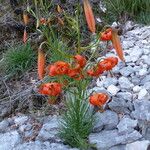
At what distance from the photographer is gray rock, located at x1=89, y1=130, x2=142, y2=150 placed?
3105mm

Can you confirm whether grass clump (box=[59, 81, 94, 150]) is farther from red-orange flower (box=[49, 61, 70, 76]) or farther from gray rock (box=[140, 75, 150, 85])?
gray rock (box=[140, 75, 150, 85])

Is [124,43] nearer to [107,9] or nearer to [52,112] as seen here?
[107,9]

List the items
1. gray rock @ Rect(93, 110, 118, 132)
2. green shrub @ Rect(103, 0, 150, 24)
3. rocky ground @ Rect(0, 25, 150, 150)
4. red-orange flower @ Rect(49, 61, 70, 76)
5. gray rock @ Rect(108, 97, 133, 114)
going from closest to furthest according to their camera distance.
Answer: red-orange flower @ Rect(49, 61, 70, 76)
rocky ground @ Rect(0, 25, 150, 150)
gray rock @ Rect(93, 110, 118, 132)
gray rock @ Rect(108, 97, 133, 114)
green shrub @ Rect(103, 0, 150, 24)

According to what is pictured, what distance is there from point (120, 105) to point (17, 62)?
1.24 meters

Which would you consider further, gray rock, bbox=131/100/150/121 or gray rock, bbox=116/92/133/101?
gray rock, bbox=116/92/133/101

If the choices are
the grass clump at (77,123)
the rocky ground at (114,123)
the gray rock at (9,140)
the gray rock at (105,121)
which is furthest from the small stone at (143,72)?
the gray rock at (9,140)

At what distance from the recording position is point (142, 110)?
3307 mm

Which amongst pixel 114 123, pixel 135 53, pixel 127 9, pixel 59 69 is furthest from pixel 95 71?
pixel 127 9

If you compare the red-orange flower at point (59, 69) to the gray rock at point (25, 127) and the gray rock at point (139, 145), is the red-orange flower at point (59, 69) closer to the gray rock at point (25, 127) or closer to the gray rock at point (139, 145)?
the gray rock at point (139, 145)

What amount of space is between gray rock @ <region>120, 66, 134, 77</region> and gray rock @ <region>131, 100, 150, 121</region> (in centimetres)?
45

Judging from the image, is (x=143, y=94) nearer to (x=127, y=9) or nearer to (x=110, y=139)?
(x=110, y=139)

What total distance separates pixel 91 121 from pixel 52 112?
490 mm

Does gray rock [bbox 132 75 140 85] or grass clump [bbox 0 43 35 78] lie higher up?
grass clump [bbox 0 43 35 78]

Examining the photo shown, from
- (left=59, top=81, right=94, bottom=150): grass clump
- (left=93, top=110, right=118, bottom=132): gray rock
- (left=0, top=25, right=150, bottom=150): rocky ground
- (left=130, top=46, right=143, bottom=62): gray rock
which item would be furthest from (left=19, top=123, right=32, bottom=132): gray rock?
(left=130, top=46, right=143, bottom=62): gray rock
